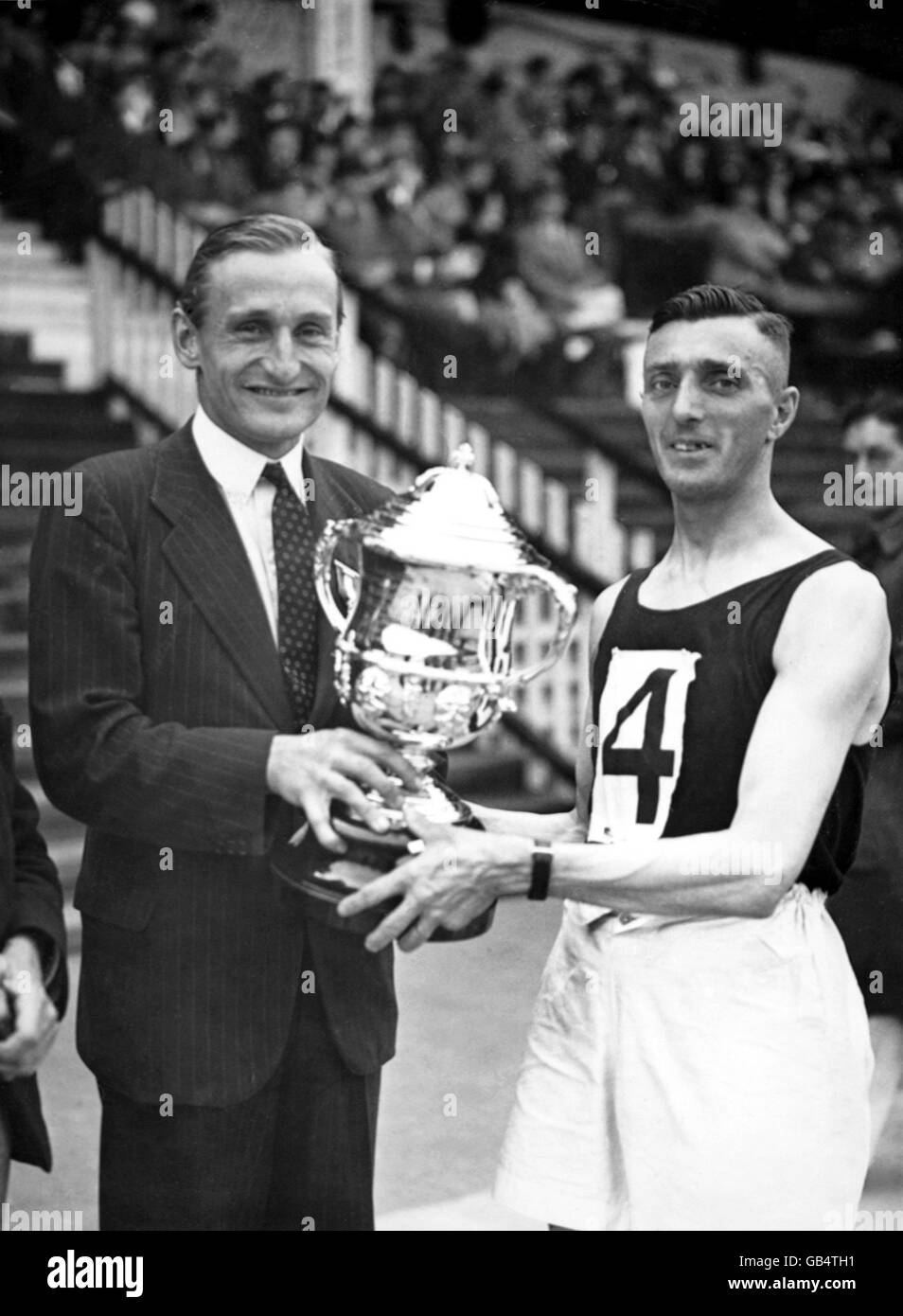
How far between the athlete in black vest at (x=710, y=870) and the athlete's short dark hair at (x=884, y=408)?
596mm

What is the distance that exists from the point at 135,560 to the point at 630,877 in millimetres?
903

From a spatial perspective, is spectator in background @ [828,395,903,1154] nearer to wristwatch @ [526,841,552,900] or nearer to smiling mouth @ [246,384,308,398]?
wristwatch @ [526,841,552,900]

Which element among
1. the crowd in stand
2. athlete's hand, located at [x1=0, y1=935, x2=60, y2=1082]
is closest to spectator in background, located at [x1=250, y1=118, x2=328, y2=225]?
the crowd in stand

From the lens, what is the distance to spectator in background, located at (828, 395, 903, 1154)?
2.86 m

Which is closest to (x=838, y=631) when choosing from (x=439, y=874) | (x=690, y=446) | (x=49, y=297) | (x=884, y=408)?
(x=690, y=446)

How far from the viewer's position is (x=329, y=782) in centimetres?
226

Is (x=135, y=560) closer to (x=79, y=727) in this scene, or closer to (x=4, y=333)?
(x=79, y=727)

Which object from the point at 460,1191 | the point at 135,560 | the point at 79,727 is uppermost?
the point at 135,560

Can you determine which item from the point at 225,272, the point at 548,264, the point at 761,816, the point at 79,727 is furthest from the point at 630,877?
the point at 548,264

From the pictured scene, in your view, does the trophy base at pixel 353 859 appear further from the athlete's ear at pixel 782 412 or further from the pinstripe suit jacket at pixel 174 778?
the athlete's ear at pixel 782 412

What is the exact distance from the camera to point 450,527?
220 centimetres

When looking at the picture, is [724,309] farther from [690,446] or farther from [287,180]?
[287,180]

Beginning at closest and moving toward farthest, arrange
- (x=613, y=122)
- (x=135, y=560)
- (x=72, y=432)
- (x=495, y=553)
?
(x=495, y=553) → (x=135, y=560) → (x=72, y=432) → (x=613, y=122)

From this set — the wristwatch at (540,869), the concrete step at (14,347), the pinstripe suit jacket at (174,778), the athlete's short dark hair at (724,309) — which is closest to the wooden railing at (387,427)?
the concrete step at (14,347)
